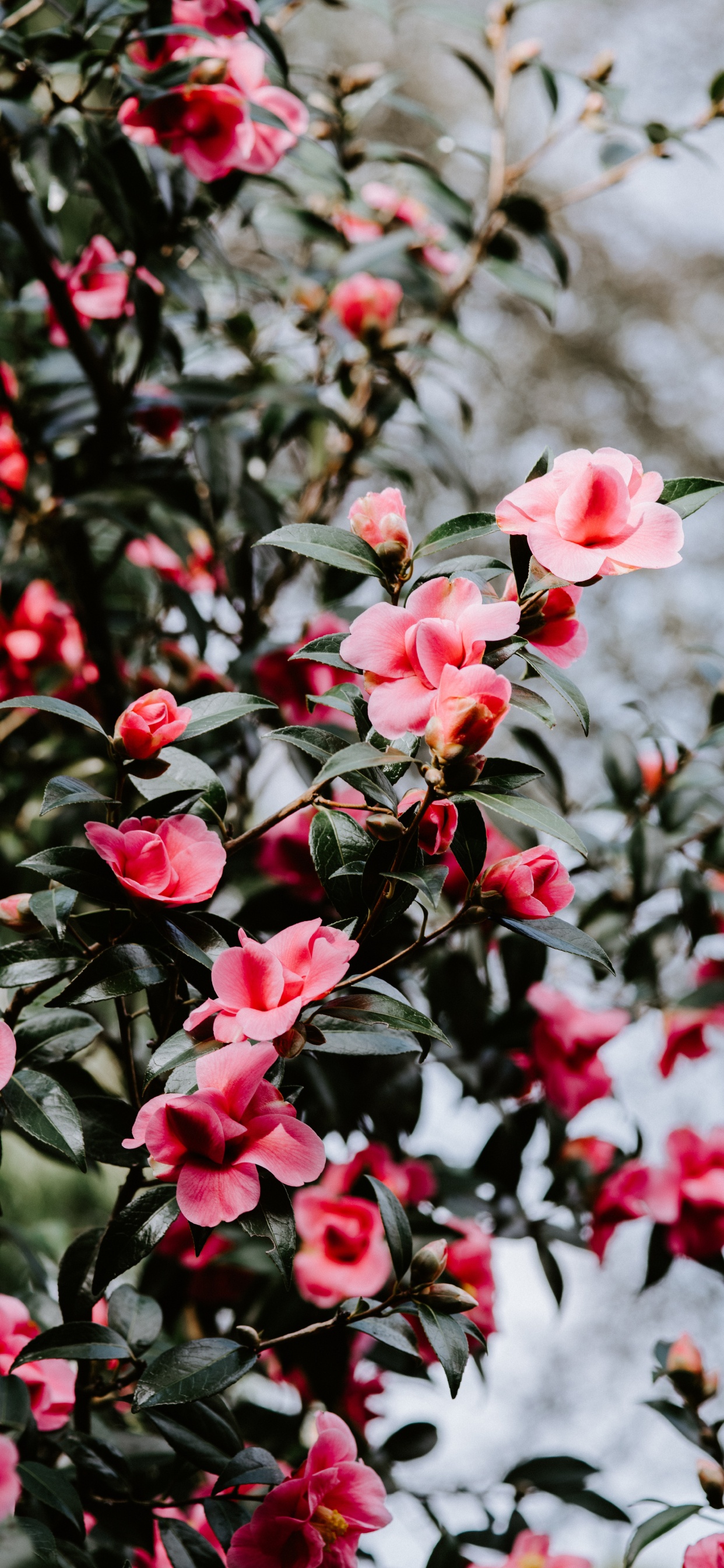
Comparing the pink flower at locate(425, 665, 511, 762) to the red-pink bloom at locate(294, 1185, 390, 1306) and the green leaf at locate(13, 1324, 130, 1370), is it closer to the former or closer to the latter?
the green leaf at locate(13, 1324, 130, 1370)

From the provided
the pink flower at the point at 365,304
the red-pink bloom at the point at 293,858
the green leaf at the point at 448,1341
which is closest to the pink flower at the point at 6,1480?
the green leaf at the point at 448,1341

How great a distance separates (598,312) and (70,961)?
411 centimetres

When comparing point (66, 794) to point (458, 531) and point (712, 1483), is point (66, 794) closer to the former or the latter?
point (458, 531)

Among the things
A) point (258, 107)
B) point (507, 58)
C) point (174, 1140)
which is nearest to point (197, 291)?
point (258, 107)

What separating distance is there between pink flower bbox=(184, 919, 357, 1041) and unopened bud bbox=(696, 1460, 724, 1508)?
464 millimetres

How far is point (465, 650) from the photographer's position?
446mm

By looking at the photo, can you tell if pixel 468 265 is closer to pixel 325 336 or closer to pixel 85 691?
pixel 325 336

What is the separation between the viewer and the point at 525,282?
1161 millimetres

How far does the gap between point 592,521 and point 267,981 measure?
241 mm

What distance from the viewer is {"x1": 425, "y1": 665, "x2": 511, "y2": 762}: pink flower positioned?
420 millimetres

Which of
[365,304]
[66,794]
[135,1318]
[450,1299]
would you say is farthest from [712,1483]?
[365,304]

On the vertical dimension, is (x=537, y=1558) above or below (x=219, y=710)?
below

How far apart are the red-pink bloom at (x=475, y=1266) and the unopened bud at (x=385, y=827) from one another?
1.84 feet

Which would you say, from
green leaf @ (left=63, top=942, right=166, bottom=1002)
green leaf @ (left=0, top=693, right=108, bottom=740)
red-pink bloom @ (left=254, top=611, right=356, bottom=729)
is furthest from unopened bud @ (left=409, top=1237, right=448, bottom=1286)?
red-pink bloom @ (left=254, top=611, right=356, bottom=729)
